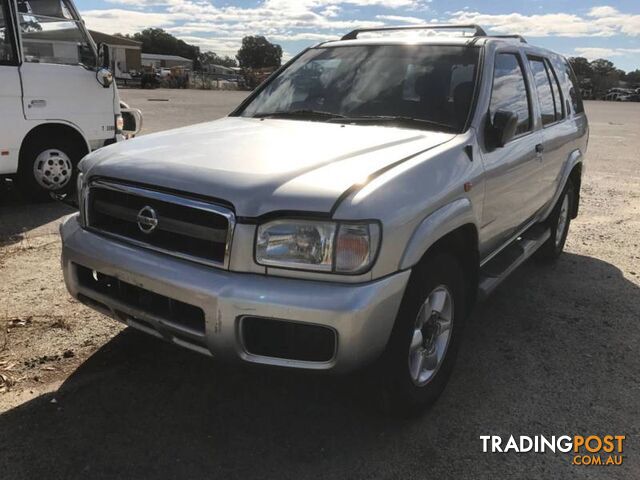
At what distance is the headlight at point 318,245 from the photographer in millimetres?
2334

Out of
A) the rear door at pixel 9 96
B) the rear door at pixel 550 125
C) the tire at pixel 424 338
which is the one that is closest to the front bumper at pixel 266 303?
the tire at pixel 424 338

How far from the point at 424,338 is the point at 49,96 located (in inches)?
227

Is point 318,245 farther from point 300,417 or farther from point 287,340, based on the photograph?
point 300,417

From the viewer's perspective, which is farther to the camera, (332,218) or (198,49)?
(198,49)

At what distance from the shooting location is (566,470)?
2639 mm

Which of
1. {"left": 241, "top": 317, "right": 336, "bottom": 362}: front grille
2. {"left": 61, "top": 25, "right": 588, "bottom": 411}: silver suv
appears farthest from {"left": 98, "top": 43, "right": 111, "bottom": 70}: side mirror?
{"left": 241, "top": 317, "right": 336, "bottom": 362}: front grille

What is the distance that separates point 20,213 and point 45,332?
341 cm

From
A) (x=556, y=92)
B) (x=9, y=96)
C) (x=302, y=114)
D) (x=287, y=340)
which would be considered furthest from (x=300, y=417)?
Answer: (x=9, y=96)

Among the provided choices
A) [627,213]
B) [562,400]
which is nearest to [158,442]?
[562,400]

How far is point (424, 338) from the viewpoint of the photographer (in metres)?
2.92

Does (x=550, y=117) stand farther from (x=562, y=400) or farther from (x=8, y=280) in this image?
(x=8, y=280)

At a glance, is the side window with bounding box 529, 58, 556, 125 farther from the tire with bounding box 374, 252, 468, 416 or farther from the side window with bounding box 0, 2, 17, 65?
the side window with bounding box 0, 2, 17, 65

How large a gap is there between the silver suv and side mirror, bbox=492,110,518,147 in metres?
0.01

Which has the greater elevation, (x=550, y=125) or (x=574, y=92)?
(x=574, y=92)
